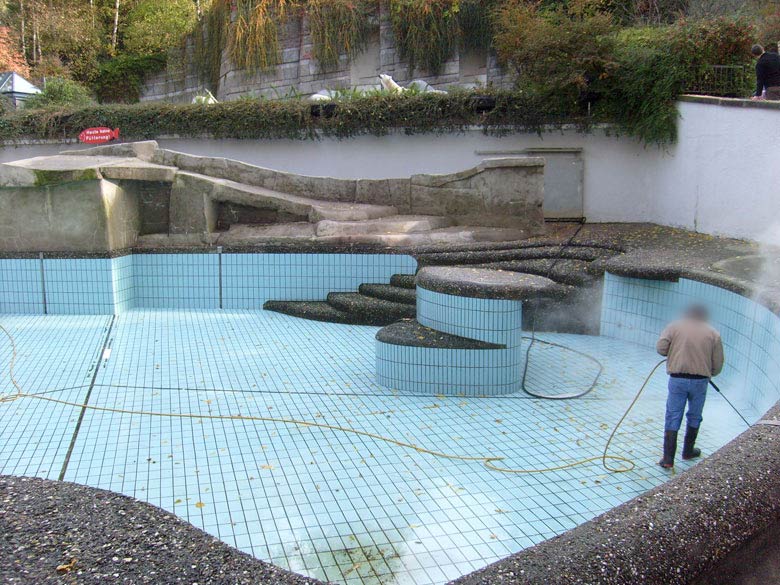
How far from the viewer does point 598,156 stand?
11.7 metres

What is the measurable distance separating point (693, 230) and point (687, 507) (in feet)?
26.9

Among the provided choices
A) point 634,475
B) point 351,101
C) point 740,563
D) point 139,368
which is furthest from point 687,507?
point 351,101

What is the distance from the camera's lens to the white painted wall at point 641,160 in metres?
8.51

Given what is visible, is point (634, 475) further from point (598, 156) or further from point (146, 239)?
point (598, 156)

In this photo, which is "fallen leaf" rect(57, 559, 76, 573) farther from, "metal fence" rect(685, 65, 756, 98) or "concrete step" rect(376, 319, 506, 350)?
"metal fence" rect(685, 65, 756, 98)

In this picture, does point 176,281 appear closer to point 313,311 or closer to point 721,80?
point 313,311

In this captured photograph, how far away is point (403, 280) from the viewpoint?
856cm

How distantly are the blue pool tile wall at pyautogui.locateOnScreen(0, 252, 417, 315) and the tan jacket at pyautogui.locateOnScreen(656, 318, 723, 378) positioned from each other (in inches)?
181

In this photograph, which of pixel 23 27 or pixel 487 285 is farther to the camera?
pixel 23 27

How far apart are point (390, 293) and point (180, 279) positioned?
2851 millimetres

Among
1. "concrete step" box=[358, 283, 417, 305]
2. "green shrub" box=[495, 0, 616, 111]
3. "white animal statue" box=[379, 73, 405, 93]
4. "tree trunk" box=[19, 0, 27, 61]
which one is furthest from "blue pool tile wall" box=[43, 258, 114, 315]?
"tree trunk" box=[19, 0, 27, 61]

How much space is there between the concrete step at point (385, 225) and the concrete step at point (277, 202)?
0.60ft

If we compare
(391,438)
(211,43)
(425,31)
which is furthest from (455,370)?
(211,43)

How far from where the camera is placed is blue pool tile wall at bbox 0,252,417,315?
340 inches
